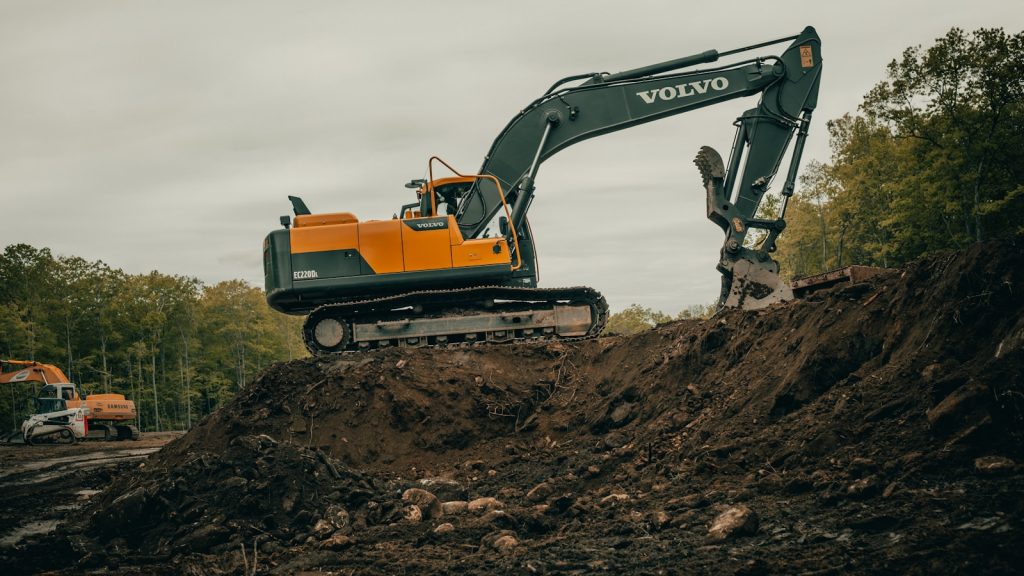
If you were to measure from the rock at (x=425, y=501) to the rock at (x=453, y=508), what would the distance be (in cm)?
9

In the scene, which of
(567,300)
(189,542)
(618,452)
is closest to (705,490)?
(618,452)

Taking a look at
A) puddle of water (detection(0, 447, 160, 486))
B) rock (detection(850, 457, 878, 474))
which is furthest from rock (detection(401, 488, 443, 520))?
puddle of water (detection(0, 447, 160, 486))

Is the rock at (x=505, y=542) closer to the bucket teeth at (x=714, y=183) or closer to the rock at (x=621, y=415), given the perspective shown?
the rock at (x=621, y=415)

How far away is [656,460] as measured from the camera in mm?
8531

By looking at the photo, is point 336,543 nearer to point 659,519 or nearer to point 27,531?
point 659,519

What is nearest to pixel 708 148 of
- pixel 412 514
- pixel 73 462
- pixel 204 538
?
pixel 412 514

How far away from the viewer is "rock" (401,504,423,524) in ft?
25.8

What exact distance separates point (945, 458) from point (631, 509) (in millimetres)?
2505

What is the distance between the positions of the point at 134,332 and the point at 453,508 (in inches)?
1997

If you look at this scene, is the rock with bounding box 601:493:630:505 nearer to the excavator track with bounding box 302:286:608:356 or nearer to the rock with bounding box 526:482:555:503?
the rock with bounding box 526:482:555:503

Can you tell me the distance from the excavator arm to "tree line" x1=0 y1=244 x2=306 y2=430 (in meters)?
39.0

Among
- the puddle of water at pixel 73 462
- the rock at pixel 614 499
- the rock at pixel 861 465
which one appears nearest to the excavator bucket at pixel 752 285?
the rock at pixel 614 499

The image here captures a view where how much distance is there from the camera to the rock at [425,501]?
316 inches

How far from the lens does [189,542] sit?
25.3ft
